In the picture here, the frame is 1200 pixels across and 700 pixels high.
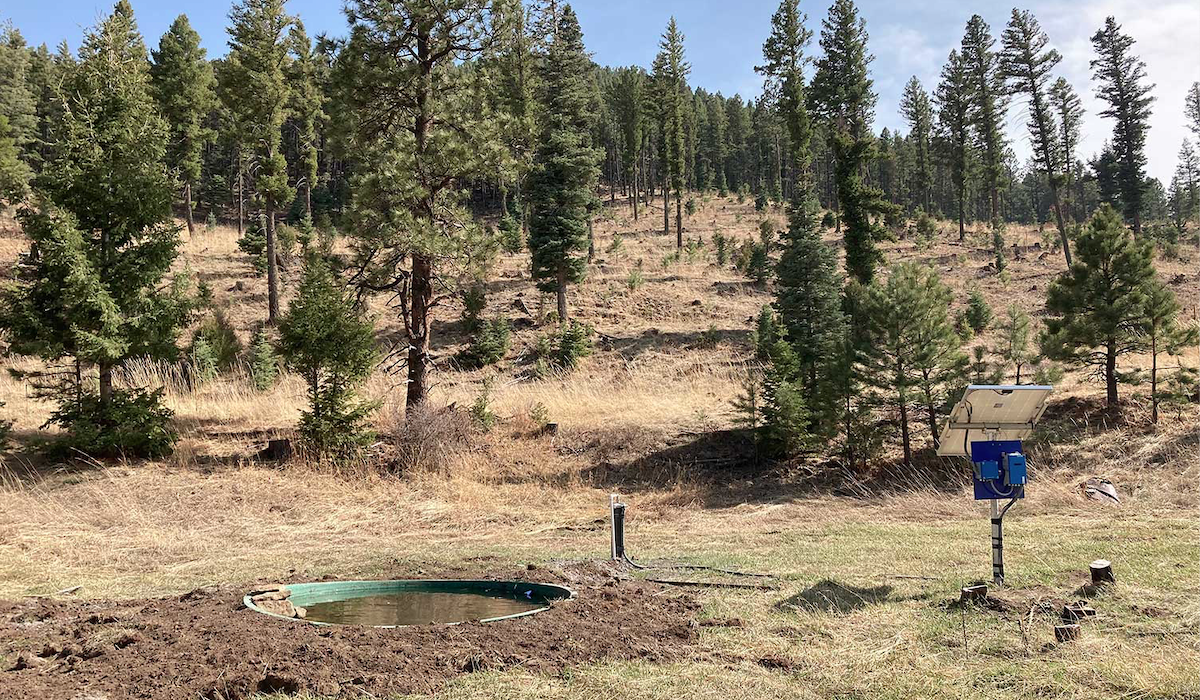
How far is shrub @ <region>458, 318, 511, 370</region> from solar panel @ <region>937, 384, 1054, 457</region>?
20.1 meters

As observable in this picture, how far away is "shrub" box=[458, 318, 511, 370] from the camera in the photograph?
25.6m

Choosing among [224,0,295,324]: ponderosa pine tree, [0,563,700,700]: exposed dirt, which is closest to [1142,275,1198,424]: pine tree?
→ [0,563,700,700]: exposed dirt

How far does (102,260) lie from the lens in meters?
13.4

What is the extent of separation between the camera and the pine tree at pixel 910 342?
A: 47.8ft

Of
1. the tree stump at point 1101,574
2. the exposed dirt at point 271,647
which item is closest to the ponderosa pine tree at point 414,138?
the exposed dirt at point 271,647

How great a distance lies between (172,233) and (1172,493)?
17163 mm

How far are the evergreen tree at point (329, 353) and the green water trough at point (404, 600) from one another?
→ 759cm

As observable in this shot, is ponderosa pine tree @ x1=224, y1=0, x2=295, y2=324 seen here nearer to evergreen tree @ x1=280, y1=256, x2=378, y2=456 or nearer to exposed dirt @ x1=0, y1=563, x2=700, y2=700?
evergreen tree @ x1=280, y1=256, x2=378, y2=456

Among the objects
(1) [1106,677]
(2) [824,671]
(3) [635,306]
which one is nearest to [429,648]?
(2) [824,671]

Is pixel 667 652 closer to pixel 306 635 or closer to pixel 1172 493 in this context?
pixel 306 635

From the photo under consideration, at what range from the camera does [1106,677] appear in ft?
13.1

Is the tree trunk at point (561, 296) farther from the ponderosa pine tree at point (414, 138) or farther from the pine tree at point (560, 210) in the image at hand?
the ponderosa pine tree at point (414, 138)

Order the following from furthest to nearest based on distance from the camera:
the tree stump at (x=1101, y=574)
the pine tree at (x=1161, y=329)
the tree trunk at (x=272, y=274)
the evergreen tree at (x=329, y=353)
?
the tree trunk at (x=272, y=274) → the pine tree at (x=1161, y=329) → the evergreen tree at (x=329, y=353) → the tree stump at (x=1101, y=574)

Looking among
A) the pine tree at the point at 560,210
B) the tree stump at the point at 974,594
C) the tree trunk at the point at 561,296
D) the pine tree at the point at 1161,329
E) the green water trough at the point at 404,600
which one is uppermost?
the pine tree at the point at 560,210
